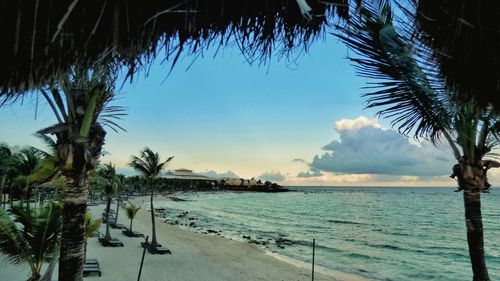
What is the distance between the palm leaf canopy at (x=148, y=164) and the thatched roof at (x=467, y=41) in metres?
24.1

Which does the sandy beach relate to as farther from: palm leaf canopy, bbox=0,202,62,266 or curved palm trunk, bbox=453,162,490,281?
curved palm trunk, bbox=453,162,490,281

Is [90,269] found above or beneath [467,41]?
beneath

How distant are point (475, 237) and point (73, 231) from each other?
22.2 feet

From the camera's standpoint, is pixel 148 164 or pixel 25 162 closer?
pixel 148 164

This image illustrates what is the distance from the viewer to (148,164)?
25250 mm

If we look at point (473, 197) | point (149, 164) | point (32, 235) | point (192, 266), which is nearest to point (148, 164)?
point (149, 164)

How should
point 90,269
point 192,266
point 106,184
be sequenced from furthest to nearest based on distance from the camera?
point 106,184 < point 192,266 < point 90,269

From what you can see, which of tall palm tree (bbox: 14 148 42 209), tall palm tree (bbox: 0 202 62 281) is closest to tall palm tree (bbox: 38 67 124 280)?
tall palm tree (bbox: 0 202 62 281)

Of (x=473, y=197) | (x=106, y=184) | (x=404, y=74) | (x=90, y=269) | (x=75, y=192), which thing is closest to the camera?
Answer: (x=404, y=74)

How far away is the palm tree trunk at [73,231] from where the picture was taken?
258 inches

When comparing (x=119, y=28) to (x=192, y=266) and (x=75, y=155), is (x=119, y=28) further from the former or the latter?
(x=192, y=266)

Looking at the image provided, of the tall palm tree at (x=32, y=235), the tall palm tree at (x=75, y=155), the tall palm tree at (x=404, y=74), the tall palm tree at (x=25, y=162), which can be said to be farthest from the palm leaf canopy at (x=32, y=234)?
the tall palm tree at (x=25, y=162)

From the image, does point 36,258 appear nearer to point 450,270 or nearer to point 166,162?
point 166,162

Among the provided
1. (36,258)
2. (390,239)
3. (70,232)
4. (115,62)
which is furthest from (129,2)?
(390,239)
